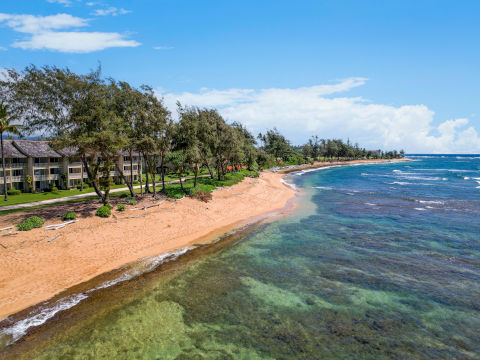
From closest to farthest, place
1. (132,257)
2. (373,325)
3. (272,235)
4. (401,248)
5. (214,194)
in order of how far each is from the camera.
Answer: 1. (373,325)
2. (132,257)
3. (401,248)
4. (272,235)
5. (214,194)

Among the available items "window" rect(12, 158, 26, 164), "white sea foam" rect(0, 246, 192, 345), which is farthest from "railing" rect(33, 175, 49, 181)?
"white sea foam" rect(0, 246, 192, 345)

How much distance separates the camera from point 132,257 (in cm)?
2420

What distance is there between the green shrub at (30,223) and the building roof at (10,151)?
28102mm

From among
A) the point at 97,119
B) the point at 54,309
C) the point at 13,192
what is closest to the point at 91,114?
the point at 97,119

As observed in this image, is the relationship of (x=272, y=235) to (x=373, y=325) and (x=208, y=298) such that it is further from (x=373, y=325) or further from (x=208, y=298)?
(x=373, y=325)

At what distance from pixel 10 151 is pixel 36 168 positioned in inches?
180

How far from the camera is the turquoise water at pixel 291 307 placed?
1388 cm

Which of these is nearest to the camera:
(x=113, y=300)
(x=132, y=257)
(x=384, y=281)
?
(x=113, y=300)

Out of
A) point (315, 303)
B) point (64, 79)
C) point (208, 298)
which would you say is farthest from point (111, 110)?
point (315, 303)

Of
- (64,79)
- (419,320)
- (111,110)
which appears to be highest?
(64,79)

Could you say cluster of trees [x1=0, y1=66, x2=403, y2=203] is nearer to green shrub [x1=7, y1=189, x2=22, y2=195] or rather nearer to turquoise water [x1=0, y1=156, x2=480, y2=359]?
green shrub [x1=7, y1=189, x2=22, y2=195]

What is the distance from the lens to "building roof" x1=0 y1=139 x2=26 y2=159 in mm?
46625

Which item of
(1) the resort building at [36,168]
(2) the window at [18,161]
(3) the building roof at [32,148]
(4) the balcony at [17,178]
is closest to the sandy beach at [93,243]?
(1) the resort building at [36,168]

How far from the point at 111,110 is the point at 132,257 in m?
18.8
